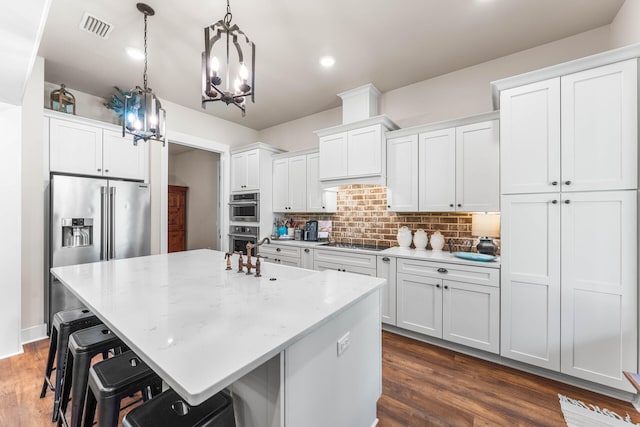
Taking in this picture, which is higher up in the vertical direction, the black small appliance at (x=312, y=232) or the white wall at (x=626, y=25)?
the white wall at (x=626, y=25)

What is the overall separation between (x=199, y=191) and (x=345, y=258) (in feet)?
13.8

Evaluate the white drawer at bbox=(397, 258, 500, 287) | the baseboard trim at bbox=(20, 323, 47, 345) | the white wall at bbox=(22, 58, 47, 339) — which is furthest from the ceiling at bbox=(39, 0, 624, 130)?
the baseboard trim at bbox=(20, 323, 47, 345)

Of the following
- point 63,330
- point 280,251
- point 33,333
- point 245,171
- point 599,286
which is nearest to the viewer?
point 63,330

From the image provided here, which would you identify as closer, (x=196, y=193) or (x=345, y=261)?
(x=345, y=261)

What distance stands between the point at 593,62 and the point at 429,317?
7.84ft

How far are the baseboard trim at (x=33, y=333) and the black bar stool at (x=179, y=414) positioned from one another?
9.69ft

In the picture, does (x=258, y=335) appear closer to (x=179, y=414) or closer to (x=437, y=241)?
(x=179, y=414)

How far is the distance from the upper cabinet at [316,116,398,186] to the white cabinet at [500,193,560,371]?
1.38 m

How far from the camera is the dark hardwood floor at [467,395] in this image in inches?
68.8

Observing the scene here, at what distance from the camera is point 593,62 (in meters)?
1.95

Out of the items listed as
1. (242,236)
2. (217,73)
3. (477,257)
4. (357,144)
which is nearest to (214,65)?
(217,73)

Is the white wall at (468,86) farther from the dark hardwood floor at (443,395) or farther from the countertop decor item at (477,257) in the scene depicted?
the dark hardwood floor at (443,395)

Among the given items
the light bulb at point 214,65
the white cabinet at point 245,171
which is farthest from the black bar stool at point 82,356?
the white cabinet at point 245,171

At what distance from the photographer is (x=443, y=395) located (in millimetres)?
1970
